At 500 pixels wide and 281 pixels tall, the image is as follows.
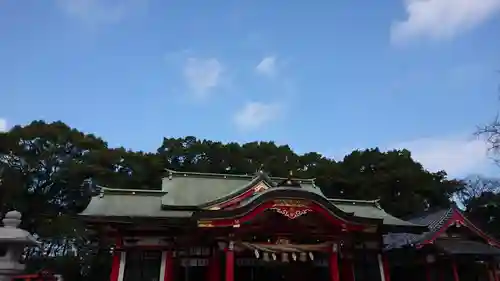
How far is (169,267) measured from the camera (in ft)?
48.4

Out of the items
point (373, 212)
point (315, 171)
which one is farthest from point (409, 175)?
point (373, 212)

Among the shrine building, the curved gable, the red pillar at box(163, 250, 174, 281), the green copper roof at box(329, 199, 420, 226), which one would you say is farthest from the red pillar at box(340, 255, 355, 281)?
the red pillar at box(163, 250, 174, 281)

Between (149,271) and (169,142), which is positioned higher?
(169,142)

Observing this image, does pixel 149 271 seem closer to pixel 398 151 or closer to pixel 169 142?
pixel 169 142

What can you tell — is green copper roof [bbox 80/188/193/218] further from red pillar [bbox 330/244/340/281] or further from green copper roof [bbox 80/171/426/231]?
red pillar [bbox 330/244/340/281]

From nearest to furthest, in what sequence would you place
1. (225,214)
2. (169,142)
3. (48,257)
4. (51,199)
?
(225,214)
(48,257)
(51,199)
(169,142)

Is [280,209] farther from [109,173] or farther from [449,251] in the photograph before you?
[109,173]

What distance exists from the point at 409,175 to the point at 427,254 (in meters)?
25.1

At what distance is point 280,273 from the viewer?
16.2 m

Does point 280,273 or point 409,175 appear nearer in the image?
point 280,273

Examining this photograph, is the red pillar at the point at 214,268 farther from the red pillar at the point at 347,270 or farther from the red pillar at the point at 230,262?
the red pillar at the point at 347,270

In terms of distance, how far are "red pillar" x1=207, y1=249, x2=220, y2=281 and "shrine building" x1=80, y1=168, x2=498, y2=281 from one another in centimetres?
3

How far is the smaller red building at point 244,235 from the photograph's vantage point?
44.2ft

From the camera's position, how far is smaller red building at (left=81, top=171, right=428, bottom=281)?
531 inches
